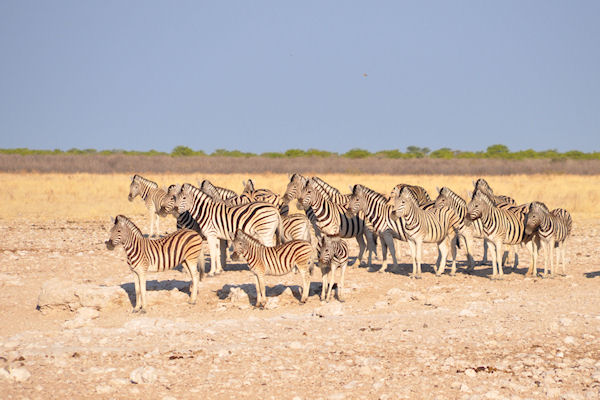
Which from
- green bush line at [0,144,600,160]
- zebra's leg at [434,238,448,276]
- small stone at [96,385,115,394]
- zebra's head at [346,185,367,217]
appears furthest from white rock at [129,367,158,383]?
green bush line at [0,144,600,160]

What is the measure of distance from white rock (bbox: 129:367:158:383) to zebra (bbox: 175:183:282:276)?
6092mm

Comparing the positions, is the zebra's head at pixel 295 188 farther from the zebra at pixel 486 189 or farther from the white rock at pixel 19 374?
the white rock at pixel 19 374

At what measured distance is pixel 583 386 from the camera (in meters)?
7.10

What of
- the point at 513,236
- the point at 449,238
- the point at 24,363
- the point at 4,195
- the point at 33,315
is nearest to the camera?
the point at 24,363

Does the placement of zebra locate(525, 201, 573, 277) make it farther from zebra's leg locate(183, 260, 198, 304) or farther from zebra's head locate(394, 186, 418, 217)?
zebra's leg locate(183, 260, 198, 304)

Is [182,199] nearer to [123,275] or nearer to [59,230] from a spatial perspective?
[123,275]

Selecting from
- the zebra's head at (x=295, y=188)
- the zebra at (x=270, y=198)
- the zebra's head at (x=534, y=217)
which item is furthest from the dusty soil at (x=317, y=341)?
the zebra at (x=270, y=198)

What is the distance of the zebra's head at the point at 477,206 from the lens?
43.0ft

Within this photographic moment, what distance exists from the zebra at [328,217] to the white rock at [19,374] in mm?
7847

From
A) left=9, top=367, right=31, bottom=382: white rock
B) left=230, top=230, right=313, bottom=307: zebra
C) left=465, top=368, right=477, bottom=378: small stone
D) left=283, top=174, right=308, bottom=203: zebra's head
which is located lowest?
left=9, top=367, right=31, bottom=382: white rock

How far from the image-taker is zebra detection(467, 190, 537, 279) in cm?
1314

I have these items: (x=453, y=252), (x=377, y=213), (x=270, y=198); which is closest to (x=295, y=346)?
(x=377, y=213)

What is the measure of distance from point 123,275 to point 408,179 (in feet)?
96.0

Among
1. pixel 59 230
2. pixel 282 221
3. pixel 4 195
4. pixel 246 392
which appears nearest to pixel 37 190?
pixel 4 195
